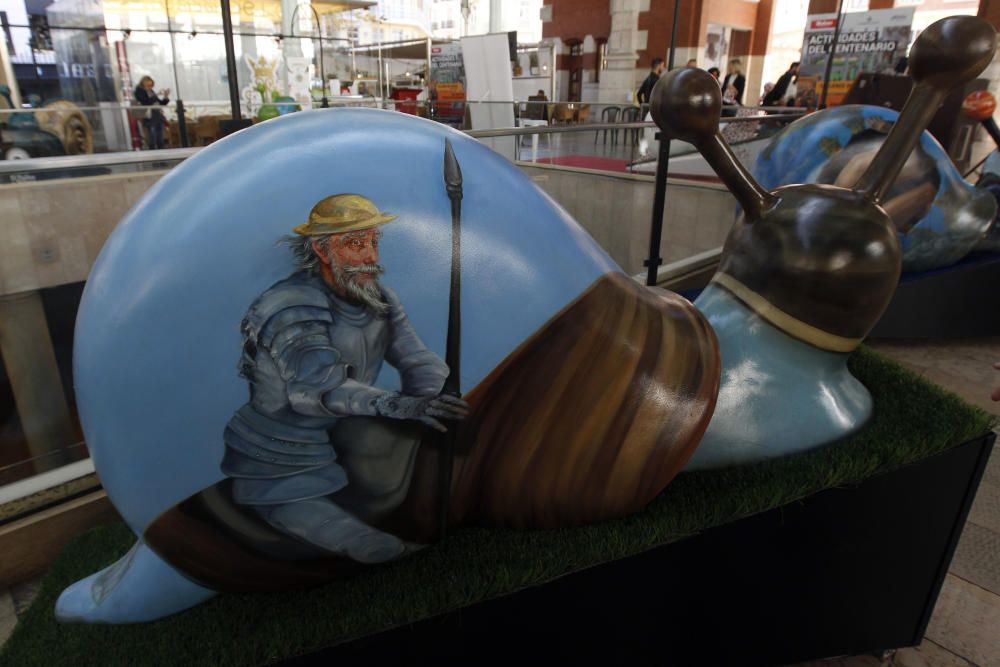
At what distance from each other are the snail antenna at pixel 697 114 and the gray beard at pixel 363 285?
563 millimetres

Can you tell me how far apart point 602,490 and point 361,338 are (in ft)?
1.48

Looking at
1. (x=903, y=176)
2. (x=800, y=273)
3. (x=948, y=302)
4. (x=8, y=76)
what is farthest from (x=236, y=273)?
(x=8, y=76)

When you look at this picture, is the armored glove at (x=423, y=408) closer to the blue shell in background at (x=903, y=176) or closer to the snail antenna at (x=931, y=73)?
the snail antenna at (x=931, y=73)

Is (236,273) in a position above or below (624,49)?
below

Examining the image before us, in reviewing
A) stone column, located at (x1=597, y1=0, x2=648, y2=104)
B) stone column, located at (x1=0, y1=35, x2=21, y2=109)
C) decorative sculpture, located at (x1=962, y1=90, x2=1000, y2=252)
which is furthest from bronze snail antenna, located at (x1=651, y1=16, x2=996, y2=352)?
stone column, located at (x1=597, y1=0, x2=648, y2=104)

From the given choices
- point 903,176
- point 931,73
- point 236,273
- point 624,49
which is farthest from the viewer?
point 624,49

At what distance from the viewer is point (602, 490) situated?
3.58 ft

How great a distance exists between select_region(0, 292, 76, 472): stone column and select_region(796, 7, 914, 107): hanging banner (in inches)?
206

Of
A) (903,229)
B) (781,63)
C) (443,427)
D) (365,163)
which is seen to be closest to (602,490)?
(443,427)

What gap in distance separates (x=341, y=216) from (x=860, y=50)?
19.4ft

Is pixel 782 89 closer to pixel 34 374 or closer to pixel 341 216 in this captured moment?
pixel 34 374

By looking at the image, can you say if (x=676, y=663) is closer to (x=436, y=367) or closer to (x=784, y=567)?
(x=784, y=567)

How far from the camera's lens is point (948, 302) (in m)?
2.98

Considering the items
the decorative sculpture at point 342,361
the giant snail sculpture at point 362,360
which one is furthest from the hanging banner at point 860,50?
the decorative sculpture at point 342,361
